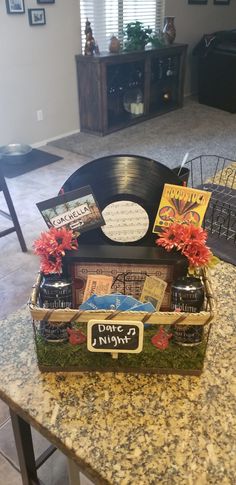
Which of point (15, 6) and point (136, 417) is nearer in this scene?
point (136, 417)

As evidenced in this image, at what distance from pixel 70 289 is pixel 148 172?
0.92 ft

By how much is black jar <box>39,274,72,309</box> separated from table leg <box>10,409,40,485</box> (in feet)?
0.86

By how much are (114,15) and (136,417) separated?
513 centimetres

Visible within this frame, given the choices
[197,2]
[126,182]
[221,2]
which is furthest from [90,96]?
[126,182]

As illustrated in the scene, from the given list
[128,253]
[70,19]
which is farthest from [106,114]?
[128,253]

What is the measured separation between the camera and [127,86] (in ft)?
16.2

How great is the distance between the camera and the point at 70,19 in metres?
4.24

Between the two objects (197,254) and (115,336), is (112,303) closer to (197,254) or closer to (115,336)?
(115,336)

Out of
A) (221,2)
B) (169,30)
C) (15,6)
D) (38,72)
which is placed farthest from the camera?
(221,2)

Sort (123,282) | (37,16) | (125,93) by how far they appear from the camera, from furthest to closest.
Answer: (125,93), (37,16), (123,282)

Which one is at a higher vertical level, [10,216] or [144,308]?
[144,308]

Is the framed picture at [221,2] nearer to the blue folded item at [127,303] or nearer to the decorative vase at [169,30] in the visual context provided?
the decorative vase at [169,30]

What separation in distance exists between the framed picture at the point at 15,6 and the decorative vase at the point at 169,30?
83.7 inches

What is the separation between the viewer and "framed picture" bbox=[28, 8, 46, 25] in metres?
3.85
